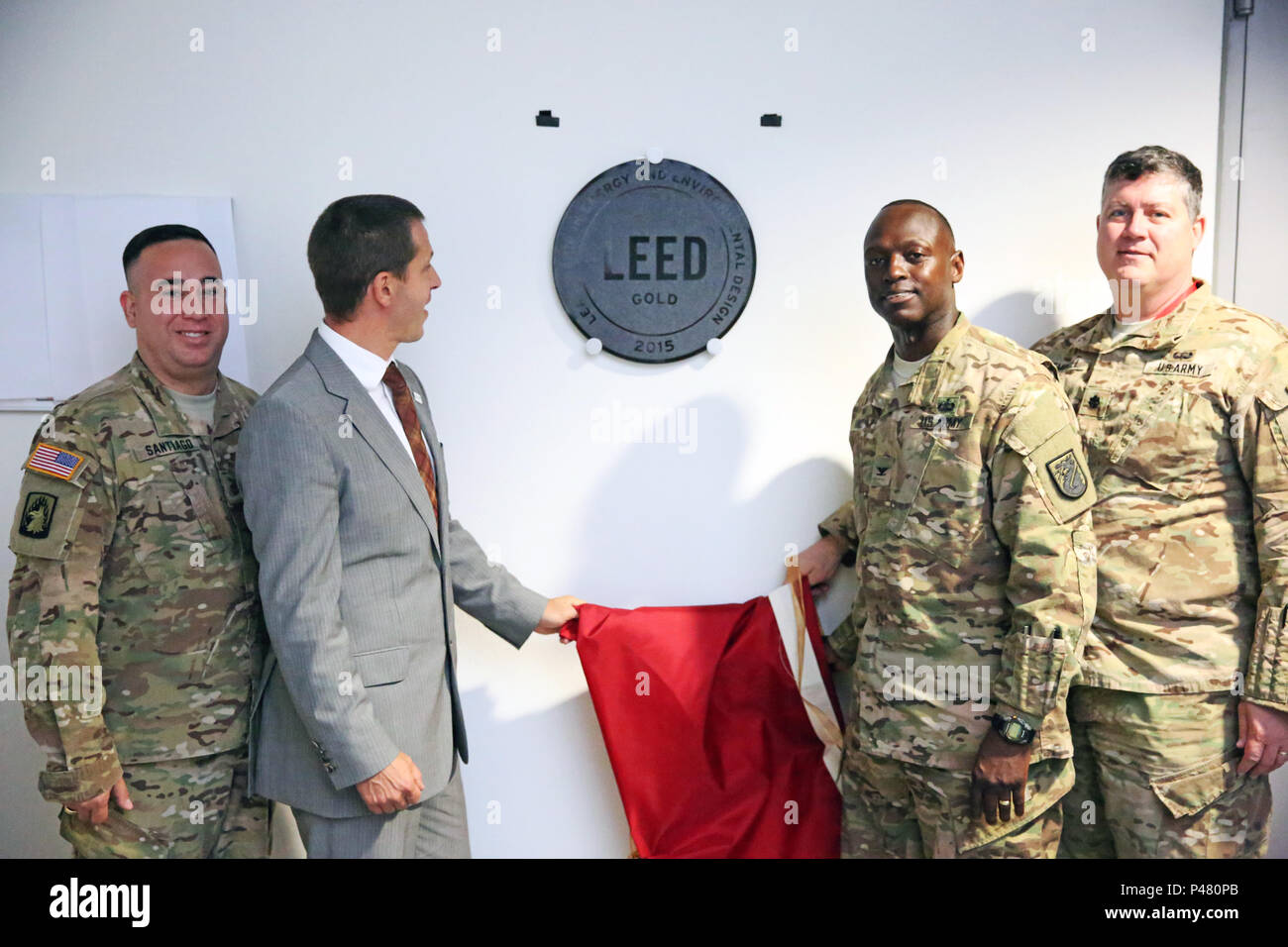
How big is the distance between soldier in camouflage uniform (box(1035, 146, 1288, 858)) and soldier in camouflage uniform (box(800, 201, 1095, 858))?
0.16 metres

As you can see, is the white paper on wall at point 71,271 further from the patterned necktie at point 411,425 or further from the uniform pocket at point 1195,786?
the uniform pocket at point 1195,786

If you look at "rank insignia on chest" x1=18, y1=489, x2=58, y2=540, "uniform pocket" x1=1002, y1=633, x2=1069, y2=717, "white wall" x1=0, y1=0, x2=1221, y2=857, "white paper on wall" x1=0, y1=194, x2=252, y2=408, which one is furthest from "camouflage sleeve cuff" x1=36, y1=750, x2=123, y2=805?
"uniform pocket" x1=1002, y1=633, x2=1069, y2=717

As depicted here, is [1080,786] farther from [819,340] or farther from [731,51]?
[731,51]

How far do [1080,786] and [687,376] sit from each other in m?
1.28

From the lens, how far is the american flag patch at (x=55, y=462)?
5.68 ft

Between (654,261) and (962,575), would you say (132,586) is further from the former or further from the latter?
(962,575)

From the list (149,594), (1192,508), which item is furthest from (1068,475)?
(149,594)

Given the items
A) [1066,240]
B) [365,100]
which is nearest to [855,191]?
[1066,240]

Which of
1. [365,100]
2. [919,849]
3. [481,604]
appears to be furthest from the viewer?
[365,100]

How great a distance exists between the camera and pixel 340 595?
1679 mm

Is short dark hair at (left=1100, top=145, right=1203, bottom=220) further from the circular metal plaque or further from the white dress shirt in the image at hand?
the white dress shirt

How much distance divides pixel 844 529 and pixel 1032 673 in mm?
630

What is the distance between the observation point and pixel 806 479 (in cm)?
228

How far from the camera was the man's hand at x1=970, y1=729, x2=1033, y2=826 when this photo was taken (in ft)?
5.61
